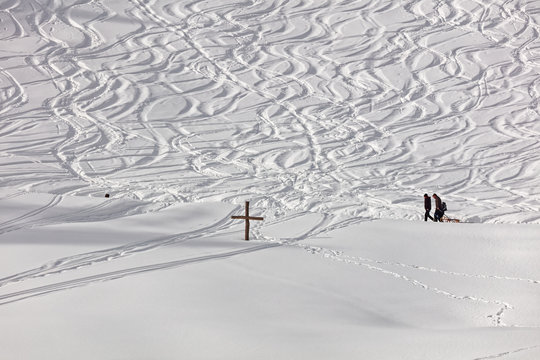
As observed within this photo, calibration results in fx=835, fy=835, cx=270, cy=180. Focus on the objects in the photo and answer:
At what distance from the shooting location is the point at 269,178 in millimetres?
19578

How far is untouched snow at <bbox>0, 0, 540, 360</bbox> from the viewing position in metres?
9.67

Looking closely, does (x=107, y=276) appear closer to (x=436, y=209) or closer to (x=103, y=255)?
(x=103, y=255)

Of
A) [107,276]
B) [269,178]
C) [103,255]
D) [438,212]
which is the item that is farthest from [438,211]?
[107,276]

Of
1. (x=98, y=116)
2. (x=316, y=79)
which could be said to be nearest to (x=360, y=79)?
(x=316, y=79)

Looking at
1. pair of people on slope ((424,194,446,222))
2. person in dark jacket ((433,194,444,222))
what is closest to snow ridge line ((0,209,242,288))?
pair of people on slope ((424,194,446,222))

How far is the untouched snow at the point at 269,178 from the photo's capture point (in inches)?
381

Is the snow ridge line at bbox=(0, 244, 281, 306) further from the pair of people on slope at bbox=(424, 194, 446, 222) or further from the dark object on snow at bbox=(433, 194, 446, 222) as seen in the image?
the dark object on snow at bbox=(433, 194, 446, 222)

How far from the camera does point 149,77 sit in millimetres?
25109

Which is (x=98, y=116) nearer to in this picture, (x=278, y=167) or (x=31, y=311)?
(x=278, y=167)

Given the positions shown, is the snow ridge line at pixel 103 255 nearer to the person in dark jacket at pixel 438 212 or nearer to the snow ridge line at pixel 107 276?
the snow ridge line at pixel 107 276

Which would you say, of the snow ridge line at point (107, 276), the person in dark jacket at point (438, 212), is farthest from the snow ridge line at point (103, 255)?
the person in dark jacket at point (438, 212)

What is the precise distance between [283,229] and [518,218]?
509 centimetres

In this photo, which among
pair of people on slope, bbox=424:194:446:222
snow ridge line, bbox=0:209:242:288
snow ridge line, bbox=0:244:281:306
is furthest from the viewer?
pair of people on slope, bbox=424:194:446:222

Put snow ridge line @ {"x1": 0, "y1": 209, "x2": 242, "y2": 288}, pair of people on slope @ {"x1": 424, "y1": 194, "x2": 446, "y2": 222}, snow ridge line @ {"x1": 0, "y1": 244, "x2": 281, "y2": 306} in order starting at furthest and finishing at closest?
1. pair of people on slope @ {"x1": 424, "y1": 194, "x2": 446, "y2": 222}
2. snow ridge line @ {"x1": 0, "y1": 209, "x2": 242, "y2": 288}
3. snow ridge line @ {"x1": 0, "y1": 244, "x2": 281, "y2": 306}
